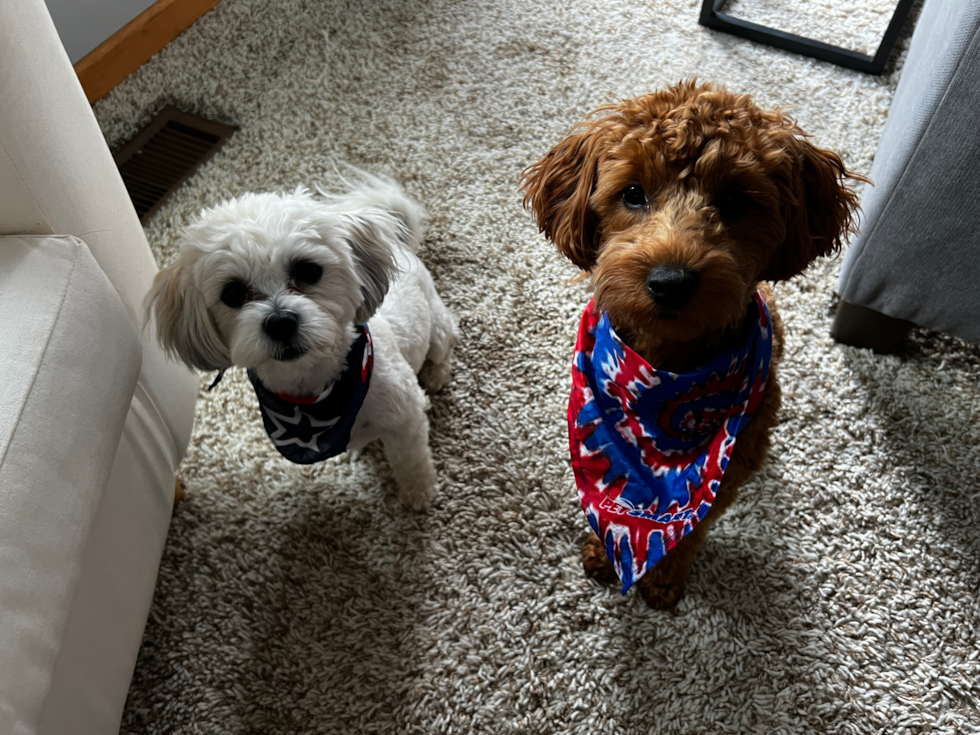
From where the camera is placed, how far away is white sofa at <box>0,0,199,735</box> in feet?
3.06

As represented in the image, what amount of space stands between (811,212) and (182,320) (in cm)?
104

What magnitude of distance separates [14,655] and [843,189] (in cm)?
133

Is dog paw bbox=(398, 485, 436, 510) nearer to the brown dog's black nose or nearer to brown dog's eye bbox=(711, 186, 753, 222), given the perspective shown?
the brown dog's black nose

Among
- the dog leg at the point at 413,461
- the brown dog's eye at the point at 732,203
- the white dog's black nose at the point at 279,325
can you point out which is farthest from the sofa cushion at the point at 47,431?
the brown dog's eye at the point at 732,203

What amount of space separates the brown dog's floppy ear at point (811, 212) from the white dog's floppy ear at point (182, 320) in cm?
92

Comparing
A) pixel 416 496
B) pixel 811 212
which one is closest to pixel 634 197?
pixel 811 212

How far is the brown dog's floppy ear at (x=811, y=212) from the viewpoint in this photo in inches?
42.7

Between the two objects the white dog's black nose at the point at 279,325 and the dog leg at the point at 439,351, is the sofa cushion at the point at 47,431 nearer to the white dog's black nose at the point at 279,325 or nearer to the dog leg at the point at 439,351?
the white dog's black nose at the point at 279,325

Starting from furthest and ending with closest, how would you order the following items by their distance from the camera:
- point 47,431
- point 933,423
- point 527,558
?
1. point 933,423
2. point 527,558
3. point 47,431

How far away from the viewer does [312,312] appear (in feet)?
3.80

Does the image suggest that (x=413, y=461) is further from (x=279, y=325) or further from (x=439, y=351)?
(x=279, y=325)

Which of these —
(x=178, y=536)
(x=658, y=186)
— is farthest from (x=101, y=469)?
(x=658, y=186)

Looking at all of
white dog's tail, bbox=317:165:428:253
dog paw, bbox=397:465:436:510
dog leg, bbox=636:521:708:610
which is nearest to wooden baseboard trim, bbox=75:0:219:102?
white dog's tail, bbox=317:165:428:253

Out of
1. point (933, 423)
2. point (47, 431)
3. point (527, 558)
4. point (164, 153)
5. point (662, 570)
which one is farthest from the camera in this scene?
point (164, 153)
